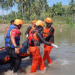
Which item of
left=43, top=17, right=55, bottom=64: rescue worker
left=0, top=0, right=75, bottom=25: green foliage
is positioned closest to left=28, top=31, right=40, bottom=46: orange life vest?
left=43, top=17, right=55, bottom=64: rescue worker

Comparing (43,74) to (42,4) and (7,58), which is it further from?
(42,4)

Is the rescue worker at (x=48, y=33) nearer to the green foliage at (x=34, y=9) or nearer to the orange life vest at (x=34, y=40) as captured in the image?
the orange life vest at (x=34, y=40)

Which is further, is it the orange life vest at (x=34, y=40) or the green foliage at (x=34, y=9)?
the green foliage at (x=34, y=9)

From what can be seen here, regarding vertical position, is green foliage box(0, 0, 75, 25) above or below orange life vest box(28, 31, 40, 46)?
above

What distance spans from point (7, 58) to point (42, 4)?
5054 cm

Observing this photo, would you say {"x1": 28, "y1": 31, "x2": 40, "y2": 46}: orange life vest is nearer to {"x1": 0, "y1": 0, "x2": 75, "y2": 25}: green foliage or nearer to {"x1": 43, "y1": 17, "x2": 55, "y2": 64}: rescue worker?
{"x1": 43, "y1": 17, "x2": 55, "y2": 64}: rescue worker

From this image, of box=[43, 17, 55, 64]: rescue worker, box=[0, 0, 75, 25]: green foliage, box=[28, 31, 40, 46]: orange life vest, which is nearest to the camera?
box=[28, 31, 40, 46]: orange life vest

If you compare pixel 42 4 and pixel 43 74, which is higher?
pixel 42 4

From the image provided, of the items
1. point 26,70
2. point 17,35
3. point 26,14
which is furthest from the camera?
point 26,14

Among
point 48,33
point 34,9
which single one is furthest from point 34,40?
point 34,9

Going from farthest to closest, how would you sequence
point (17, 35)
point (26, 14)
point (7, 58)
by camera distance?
point (26, 14) < point (7, 58) < point (17, 35)

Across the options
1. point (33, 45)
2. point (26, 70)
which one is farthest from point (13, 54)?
point (26, 70)

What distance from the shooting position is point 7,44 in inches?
172

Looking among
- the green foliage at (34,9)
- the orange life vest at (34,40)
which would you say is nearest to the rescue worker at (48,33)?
the orange life vest at (34,40)
